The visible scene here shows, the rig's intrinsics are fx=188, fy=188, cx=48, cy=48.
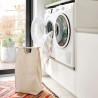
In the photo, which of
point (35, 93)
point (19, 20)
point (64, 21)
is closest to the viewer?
point (64, 21)

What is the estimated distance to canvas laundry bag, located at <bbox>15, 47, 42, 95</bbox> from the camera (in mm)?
2197

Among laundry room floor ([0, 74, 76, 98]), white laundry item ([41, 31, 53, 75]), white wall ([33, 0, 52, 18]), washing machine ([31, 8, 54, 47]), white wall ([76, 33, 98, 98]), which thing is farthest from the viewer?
white wall ([33, 0, 52, 18])

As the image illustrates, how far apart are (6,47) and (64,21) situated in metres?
1.61

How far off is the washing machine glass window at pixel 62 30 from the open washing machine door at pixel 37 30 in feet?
1.68

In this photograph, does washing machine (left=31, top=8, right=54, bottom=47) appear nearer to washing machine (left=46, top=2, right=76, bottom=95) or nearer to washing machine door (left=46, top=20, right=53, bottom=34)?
washing machine door (left=46, top=20, right=53, bottom=34)

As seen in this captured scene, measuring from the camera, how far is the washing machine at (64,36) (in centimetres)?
190

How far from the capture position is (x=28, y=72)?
2225 millimetres

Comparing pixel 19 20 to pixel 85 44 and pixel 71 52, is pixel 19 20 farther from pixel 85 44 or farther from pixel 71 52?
pixel 85 44

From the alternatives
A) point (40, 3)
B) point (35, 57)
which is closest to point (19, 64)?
point (35, 57)

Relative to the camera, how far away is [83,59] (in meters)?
1.70

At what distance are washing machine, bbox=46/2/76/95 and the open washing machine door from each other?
0.43 meters

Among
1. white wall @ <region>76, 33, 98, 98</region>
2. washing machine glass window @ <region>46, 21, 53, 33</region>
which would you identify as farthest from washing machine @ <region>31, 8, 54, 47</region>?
white wall @ <region>76, 33, 98, 98</region>

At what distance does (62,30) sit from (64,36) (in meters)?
0.08

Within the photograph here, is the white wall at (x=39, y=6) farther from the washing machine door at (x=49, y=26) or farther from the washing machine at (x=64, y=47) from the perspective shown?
the washing machine at (x=64, y=47)
